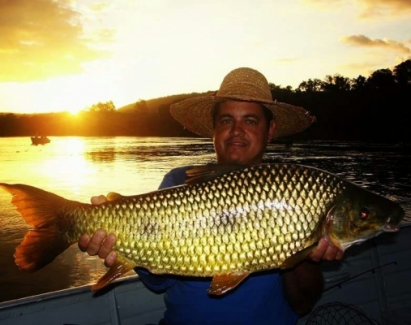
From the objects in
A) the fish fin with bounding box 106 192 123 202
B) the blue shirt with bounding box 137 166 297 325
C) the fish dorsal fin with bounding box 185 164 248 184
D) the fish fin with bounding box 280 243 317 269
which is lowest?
the blue shirt with bounding box 137 166 297 325

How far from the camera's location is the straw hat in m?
3.05

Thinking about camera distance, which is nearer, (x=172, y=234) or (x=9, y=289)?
(x=172, y=234)

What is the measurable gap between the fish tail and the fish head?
1.56 meters

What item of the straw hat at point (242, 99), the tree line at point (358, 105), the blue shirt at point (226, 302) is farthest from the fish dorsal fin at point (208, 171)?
the tree line at point (358, 105)

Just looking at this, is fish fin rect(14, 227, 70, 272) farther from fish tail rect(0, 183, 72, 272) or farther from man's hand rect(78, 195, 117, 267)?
man's hand rect(78, 195, 117, 267)

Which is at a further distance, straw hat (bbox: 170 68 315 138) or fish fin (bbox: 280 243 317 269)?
straw hat (bbox: 170 68 315 138)

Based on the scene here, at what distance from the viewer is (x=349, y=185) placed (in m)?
2.25

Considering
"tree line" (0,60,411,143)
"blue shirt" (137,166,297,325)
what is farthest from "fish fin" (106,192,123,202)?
"tree line" (0,60,411,143)

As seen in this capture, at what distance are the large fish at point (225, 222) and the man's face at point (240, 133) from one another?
82 centimetres

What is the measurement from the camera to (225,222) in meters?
2.16

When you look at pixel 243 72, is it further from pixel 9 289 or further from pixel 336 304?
pixel 9 289

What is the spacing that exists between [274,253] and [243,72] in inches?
66.8

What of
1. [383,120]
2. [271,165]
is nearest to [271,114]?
[271,165]

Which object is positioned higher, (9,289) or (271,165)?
(271,165)
